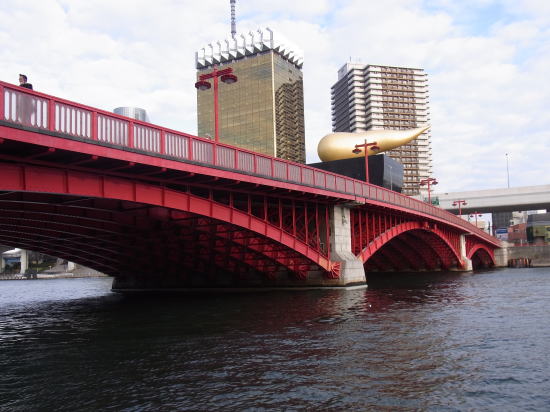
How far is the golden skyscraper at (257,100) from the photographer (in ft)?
575

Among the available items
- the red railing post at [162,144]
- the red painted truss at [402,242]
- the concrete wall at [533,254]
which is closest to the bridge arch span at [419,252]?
the red painted truss at [402,242]

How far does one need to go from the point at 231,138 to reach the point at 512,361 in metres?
166

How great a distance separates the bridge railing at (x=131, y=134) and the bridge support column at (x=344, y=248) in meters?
4.72

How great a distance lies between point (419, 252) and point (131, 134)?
58650 mm

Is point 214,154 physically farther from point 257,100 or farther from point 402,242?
point 257,100

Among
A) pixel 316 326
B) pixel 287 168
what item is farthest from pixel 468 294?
pixel 316 326

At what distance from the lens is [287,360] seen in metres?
15.2

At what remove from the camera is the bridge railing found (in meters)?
17.5

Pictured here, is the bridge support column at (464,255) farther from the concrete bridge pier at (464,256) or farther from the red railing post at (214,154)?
the red railing post at (214,154)

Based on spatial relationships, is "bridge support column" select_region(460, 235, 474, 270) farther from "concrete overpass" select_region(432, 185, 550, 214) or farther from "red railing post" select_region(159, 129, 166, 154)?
"red railing post" select_region(159, 129, 166, 154)

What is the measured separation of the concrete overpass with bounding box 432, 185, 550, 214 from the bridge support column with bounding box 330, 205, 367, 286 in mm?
91007

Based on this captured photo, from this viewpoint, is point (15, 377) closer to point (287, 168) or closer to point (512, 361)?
point (512, 361)

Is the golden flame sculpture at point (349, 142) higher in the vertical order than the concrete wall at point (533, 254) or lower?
higher

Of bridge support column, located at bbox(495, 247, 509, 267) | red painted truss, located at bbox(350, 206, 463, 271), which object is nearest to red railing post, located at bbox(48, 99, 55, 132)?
red painted truss, located at bbox(350, 206, 463, 271)
